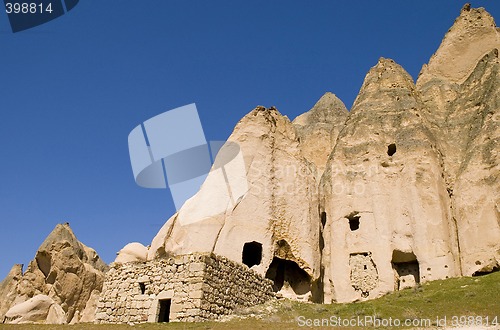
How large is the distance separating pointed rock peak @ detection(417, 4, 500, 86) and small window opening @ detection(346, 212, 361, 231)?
1484 centimetres

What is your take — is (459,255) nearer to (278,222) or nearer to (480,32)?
(278,222)

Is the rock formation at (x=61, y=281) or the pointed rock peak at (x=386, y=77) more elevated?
the pointed rock peak at (x=386, y=77)

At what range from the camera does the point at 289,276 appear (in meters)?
26.3

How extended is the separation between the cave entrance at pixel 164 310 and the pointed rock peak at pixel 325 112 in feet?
109

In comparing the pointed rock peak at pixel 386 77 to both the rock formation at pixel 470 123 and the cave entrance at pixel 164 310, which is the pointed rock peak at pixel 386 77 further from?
the cave entrance at pixel 164 310

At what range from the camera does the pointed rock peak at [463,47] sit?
3584 cm

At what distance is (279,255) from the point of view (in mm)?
25188

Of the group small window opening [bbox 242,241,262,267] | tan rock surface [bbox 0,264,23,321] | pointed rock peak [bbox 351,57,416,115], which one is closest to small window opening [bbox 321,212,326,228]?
small window opening [bbox 242,241,262,267]

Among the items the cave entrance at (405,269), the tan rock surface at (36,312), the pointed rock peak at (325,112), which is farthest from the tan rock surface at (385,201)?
Result: the pointed rock peak at (325,112)

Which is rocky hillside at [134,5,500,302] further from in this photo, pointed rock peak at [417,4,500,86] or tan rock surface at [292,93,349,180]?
tan rock surface at [292,93,349,180]

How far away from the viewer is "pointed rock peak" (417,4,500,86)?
35.8 metres

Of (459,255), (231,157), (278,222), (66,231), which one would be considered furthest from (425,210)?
(66,231)

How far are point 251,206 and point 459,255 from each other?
11.0 m

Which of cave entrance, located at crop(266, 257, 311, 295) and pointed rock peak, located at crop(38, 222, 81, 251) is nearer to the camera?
cave entrance, located at crop(266, 257, 311, 295)
